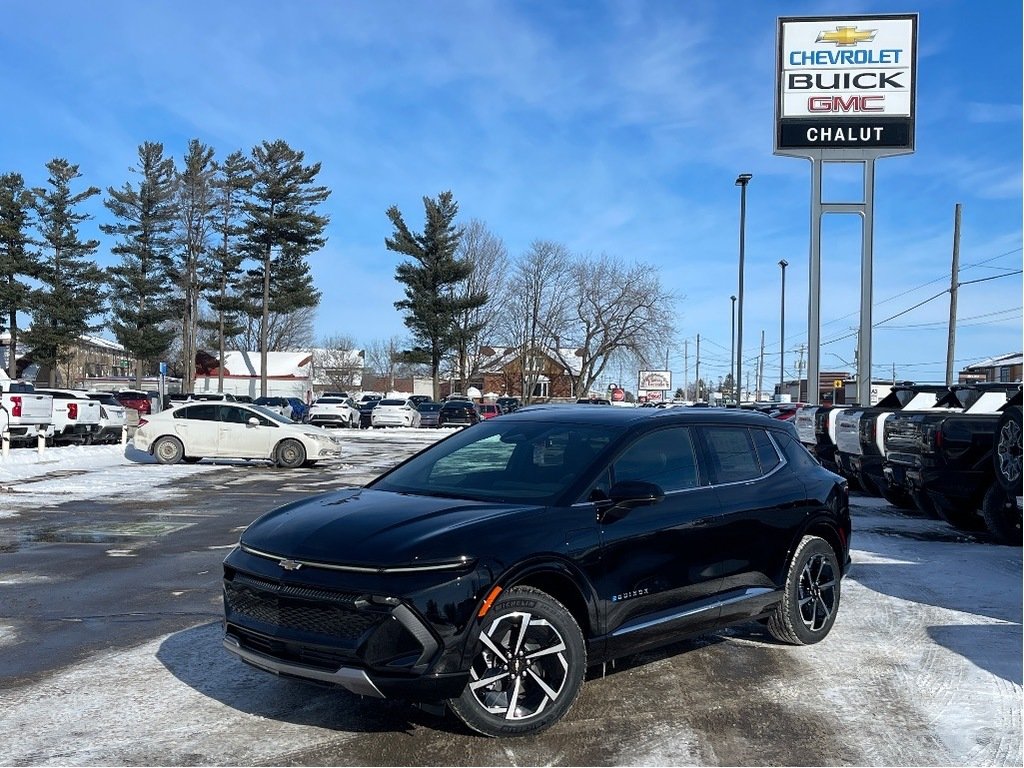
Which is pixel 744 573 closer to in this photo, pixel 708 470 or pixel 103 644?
pixel 708 470

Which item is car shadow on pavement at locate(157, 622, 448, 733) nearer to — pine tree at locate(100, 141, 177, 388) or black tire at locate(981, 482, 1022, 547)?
black tire at locate(981, 482, 1022, 547)

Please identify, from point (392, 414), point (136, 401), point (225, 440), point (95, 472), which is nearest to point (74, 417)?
point (225, 440)

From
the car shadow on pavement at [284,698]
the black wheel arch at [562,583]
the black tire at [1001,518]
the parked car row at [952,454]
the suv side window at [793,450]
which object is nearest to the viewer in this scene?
the black wheel arch at [562,583]

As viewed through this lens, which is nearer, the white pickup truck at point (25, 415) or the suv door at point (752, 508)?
the suv door at point (752, 508)

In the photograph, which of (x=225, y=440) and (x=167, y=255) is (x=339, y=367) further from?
(x=225, y=440)

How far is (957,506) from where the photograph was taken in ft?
38.8

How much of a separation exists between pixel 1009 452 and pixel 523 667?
7.49 m

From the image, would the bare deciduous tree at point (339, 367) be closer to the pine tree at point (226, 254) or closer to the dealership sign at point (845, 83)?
the pine tree at point (226, 254)

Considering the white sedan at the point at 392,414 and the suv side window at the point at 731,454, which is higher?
the suv side window at the point at 731,454

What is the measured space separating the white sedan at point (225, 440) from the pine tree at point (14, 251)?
38326mm

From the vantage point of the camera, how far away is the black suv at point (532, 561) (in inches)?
177

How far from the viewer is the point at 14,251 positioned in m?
56.0

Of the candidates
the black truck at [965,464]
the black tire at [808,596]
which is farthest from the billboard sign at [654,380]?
the black tire at [808,596]

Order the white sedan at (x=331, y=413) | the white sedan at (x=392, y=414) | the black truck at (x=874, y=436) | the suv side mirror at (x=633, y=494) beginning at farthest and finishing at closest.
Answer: the white sedan at (x=392, y=414) < the white sedan at (x=331, y=413) < the black truck at (x=874, y=436) < the suv side mirror at (x=633, y=494)
